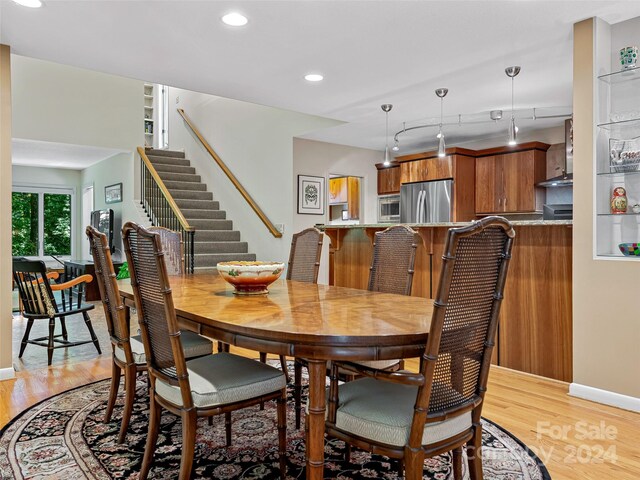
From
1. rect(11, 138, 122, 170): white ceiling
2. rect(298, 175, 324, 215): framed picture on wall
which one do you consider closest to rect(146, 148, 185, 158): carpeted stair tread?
rect(11, 138, 122, 170): white ceiling

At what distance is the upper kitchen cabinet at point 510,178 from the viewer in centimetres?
575

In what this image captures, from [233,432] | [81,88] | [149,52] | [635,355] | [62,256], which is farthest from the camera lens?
[62,256]

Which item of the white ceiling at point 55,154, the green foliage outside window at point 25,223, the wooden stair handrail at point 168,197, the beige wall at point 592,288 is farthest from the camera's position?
the green foliage outside window at point 25,223

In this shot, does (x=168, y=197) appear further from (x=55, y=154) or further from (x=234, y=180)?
(x=55, y=154)

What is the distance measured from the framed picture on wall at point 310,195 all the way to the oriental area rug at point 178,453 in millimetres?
3801

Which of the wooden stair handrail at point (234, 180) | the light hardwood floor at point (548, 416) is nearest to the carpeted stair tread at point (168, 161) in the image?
the wooden stair handrail at point (234, 180)

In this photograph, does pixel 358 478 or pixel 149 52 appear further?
pixel 149 52

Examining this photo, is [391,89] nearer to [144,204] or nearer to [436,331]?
[436,331]

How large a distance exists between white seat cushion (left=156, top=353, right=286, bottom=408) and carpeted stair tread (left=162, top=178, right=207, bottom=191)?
19.8ft

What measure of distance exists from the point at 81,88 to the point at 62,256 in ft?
13.7

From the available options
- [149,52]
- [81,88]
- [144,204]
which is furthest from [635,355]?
[81,88]

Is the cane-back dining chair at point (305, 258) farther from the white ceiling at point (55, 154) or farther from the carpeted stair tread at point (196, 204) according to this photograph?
the white ceiling at point (55, 154)

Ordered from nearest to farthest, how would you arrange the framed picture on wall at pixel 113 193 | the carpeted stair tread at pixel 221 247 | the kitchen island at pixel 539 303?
the kitchen island at pixel 539 303
the carpeted stair tread at pixel 221 247
the framed picture on wall at pixel 113 193

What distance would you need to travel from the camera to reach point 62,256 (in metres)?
9.66
